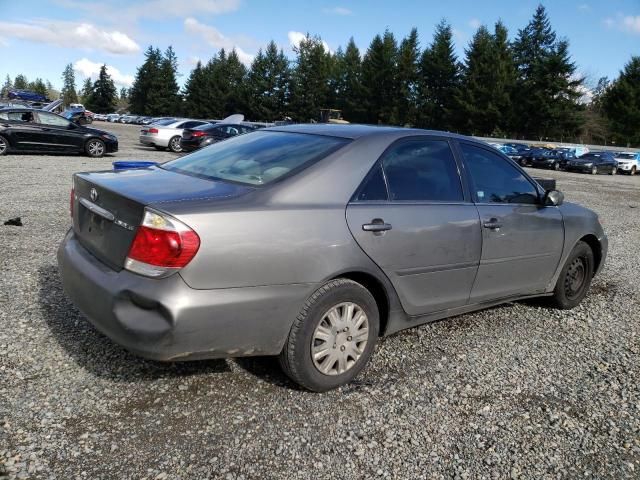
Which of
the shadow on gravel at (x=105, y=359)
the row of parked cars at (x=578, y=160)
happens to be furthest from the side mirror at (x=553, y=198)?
the row of parked cars at (x=578, y=160)

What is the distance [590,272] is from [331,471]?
3.76m

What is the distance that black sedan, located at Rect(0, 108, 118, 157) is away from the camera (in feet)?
52.4

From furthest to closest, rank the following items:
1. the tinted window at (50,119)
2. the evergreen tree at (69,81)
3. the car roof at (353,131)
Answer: the evergreen tree at (69,81) < the tinted window at (50,119) < the car roof at (353,131)

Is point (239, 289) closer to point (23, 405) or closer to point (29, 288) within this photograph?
point (23, 405)

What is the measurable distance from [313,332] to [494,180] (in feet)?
6.82

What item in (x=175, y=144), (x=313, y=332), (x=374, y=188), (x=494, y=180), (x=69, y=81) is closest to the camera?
(x=313, y=332)

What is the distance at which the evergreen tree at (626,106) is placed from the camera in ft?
A: 225

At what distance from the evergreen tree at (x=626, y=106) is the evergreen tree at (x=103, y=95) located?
86274 millimetres

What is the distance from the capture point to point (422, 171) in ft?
12.1

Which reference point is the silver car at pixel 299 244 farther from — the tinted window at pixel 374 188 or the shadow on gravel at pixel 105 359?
the shadow on gravel at pixel 105 359

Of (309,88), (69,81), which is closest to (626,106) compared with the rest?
(309,88)

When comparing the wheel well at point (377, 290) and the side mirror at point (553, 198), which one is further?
the side mirror at point (553, 198)

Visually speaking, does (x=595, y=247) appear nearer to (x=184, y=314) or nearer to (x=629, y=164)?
(x=184, y=314)

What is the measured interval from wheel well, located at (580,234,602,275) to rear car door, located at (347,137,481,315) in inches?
75.5
